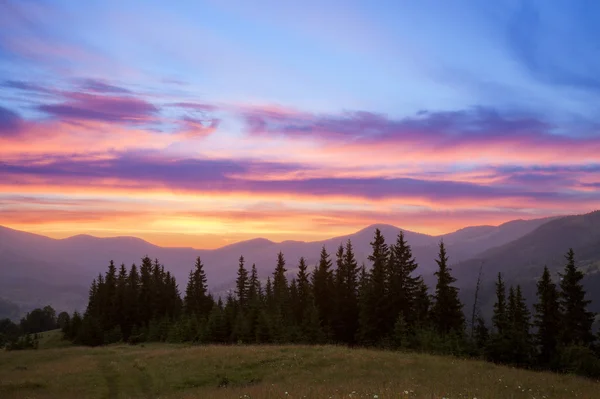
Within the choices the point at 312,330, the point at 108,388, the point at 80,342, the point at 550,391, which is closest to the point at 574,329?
the point at 312,330

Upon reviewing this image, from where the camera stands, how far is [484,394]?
17469mm

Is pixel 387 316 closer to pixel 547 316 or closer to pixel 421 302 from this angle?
pixel 421 302

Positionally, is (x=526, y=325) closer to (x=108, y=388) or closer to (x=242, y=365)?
(x=242, y=365)

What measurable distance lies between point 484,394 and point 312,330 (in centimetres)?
4013

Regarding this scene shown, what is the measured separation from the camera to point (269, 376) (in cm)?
2741

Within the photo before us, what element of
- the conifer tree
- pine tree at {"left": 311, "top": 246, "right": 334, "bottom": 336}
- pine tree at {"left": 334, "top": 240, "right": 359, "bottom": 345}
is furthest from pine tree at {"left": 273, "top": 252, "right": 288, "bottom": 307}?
pine tree at {"left": 334, "top": 240, "right": 359, "bottom": 345}

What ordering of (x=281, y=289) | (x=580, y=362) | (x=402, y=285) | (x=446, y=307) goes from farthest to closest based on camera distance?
(x=281, y=289)
(x=402, y=285)
(x=446, y=307)
(x=580, y=362)

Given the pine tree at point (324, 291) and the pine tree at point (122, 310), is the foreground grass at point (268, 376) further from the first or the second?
the pine tree at point (122, 310)

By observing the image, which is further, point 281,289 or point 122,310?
point 122,310

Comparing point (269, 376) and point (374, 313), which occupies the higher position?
point (269, 376)

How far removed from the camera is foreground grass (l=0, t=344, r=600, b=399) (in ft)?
66.4

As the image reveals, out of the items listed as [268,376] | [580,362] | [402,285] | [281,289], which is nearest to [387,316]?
[402,285]

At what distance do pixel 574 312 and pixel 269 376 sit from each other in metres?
46.0

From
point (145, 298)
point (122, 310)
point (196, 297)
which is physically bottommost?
point (122, 310)
